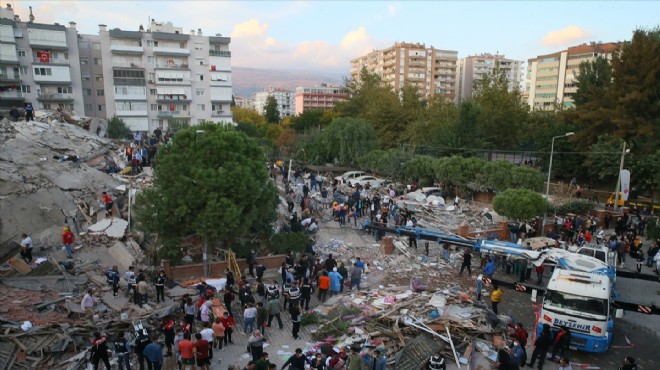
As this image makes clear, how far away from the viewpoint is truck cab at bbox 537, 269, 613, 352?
1239cm

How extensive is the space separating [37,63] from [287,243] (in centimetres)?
4969

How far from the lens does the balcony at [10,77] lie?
51.1 m

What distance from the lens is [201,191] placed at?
1675 centimetres

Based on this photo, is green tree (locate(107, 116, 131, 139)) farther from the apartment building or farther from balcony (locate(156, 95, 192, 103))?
the apartment building

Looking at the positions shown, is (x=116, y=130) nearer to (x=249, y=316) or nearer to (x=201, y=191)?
(x=201, y=191)

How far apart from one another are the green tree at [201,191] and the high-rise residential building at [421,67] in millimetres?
94312

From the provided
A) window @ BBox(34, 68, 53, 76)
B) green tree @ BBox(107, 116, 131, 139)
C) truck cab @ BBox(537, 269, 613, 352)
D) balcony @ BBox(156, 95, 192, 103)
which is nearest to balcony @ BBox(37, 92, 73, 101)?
window @ BBox(34, 68, 53, 76)

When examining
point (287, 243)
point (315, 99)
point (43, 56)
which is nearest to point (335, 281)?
point (287, 243)

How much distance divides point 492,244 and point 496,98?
38.0 meters

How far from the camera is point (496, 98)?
51156 millimetres

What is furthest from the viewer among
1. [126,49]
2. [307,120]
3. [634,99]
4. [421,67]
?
[421,67]

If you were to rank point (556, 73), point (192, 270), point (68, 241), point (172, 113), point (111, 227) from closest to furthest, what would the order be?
point (68, 241)
point (192, 270)
point (111, 227)
point (172, 113)
point (556, 73)

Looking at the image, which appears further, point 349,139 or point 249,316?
point 349,139

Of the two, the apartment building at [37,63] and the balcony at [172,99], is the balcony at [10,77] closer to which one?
the apartment building at [37,63]
